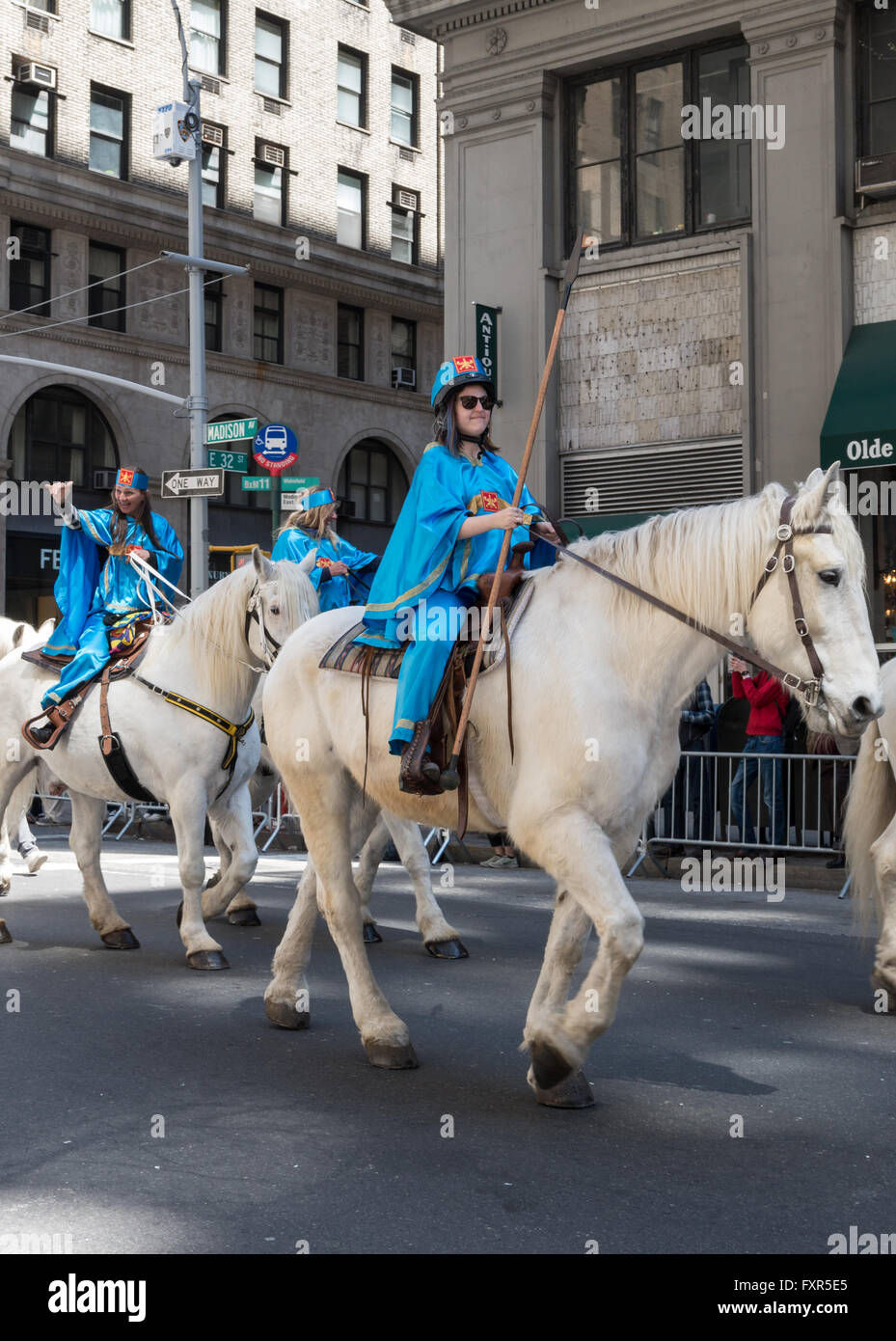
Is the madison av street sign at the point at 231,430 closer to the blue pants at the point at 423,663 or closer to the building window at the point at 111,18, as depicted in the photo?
the blue pants at the point at 423,663

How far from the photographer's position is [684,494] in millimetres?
18797

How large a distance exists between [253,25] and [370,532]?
1419cm

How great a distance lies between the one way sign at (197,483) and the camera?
62.5ft

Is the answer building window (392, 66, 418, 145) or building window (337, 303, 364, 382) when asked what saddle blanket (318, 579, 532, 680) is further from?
building window (392, 66, 418, 145)

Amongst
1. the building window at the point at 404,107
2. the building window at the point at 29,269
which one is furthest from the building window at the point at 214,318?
the building window at the point at 404,107

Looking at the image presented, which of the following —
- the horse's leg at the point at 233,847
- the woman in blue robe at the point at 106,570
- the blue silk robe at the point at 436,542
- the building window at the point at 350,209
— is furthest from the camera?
the building window at the point at 350,209

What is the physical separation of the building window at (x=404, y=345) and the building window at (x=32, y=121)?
11.9m

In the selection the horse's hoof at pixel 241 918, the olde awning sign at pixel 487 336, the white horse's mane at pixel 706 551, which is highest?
the olde awning sign at pixel 487 336

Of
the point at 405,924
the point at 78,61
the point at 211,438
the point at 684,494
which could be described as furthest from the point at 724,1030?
the point at 78,61

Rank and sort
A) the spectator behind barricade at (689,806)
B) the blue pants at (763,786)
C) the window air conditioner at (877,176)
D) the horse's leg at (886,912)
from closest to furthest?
the horse's leg at (886,912), the blue pants at (763,786), the spectator behind barricade at (689,806), the window air conditioner at (877,176)

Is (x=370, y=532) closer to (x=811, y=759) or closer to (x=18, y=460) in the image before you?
(x=18, y=460)

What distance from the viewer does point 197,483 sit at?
19.3 metres

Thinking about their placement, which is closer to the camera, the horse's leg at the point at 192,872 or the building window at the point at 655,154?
the horse's leg at the point at 192,872

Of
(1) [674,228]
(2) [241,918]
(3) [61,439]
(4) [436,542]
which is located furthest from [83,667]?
(3) [61,439]
